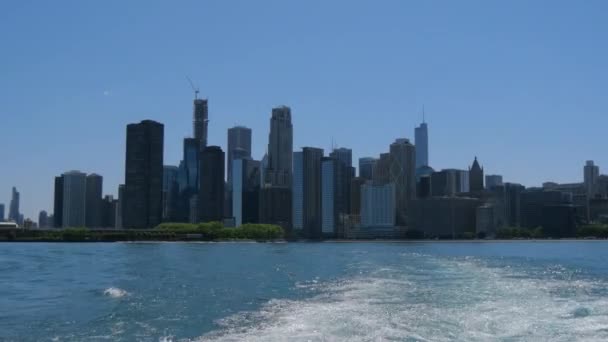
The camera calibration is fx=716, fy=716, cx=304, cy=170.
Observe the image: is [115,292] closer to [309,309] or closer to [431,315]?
[309,309]

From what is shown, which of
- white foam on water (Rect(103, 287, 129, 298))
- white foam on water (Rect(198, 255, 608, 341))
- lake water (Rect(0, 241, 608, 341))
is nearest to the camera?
white foam on water (Rect(198, 255, 608, 341))

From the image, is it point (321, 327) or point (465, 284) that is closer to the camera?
point (321, 327)

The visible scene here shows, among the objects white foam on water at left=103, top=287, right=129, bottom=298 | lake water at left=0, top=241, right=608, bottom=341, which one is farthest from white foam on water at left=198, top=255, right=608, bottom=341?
white foam on water at left=103, top=287, right=129, bottom=298

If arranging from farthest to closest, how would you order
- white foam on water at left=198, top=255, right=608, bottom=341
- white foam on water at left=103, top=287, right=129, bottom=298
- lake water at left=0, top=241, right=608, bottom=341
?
white foam on water at left=103, top=287, right=129, bottom=298 → lake water at left=0, top=241, right=608, bottom=341 → white foam on water at left=198, top=255, right=608, bottom=341

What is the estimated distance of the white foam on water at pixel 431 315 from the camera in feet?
78.6

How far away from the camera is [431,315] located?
28172 millimetres

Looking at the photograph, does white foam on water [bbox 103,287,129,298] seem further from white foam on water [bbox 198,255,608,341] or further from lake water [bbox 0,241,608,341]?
white foam on water [bbox 198,255,608,341]

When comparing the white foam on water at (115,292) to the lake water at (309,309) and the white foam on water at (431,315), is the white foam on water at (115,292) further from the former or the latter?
the white foam on water at (431,315)

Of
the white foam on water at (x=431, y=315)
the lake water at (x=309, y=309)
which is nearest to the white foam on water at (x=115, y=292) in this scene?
the lake water at (x=309, y=309)

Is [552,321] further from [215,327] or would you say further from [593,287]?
[593,287]

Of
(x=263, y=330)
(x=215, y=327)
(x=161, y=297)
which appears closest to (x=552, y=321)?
(x=263, y=330)

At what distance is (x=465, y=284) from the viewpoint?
42594 millimetres

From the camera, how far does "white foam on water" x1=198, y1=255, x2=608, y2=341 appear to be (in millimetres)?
23953

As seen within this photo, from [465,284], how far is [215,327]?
20624mm
